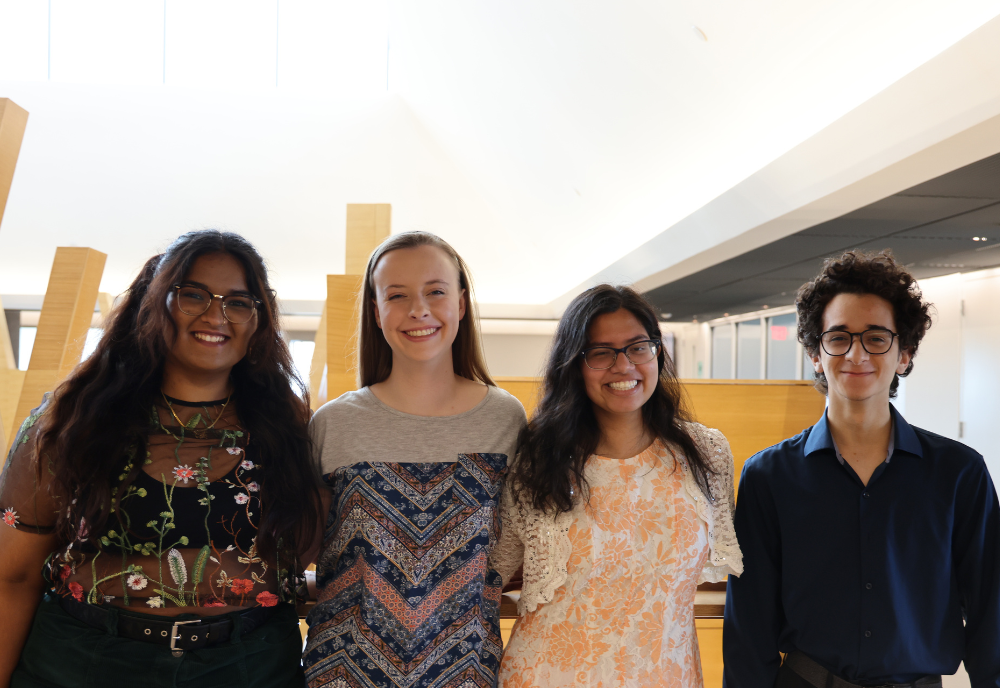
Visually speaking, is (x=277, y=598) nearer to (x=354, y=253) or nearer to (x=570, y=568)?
(x=570, y=568)

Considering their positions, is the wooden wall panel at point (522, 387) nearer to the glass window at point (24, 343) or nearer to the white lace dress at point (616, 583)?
the white lace dress at point (616, 583)

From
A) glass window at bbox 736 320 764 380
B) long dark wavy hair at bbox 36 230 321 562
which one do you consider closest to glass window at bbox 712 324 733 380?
glass window at bbox 736 320 764 380

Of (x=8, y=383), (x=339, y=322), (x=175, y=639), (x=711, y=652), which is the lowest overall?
(x=711, y=652)

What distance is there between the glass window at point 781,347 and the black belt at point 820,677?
8442mm

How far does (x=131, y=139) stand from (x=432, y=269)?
11.3 meters

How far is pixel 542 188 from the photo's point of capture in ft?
28.6

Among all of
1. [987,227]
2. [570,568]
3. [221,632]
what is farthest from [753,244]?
[221,632]

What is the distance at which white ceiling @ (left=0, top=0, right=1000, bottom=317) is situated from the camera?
601 centimetres

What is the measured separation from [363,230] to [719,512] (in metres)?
3.01

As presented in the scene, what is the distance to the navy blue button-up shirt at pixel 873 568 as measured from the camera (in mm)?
1549

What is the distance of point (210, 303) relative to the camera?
61.7 inches

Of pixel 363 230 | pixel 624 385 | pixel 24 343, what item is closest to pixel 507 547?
pixel 624 385

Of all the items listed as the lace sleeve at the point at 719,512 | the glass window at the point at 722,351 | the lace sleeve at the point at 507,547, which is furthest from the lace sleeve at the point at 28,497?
the glass window at the point at 722,351

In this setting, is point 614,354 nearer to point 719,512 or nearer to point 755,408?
point 719,512
